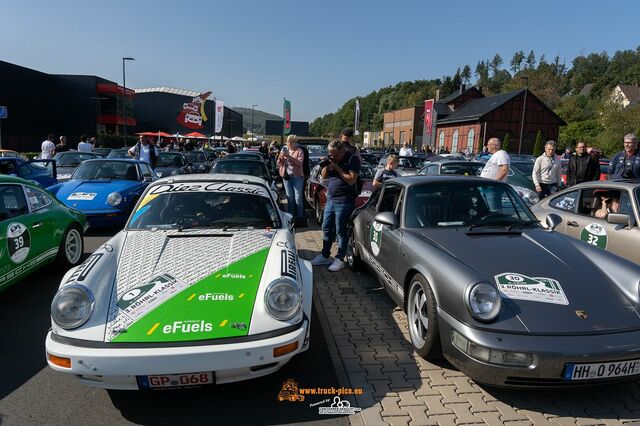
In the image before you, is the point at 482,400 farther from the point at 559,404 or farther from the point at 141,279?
the point at 141,279

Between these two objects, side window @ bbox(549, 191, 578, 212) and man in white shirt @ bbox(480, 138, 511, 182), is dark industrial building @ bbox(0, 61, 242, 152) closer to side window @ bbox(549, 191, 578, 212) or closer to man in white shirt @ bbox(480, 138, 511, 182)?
man in white shirt @ bbox(480, 138, 511, 182)

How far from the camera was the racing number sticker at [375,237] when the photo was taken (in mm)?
4929

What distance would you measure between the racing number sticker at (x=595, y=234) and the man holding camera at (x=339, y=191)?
114 inches

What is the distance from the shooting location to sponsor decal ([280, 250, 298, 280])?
3.29m

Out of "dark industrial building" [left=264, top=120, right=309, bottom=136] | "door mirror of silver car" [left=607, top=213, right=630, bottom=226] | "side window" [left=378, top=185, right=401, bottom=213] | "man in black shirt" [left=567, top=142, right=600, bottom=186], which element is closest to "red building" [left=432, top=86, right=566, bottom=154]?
"dark industrial building" [left=264, top=120, right=309, bottom=136]

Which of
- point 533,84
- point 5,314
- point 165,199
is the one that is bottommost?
point 5,314

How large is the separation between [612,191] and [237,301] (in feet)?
16.1

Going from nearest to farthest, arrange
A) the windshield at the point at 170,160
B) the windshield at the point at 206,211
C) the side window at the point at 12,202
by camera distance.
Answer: the windshield at the point at 206,211 < the side window at the point at 12,202 < the windshield at the point at 170,160

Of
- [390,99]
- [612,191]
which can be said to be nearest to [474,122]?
[612,191]

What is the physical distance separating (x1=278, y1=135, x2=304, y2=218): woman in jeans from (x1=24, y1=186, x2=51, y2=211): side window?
420 cm

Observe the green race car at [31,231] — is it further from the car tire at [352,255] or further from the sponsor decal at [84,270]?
the car tire at [352,255]

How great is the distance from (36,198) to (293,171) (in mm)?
4515

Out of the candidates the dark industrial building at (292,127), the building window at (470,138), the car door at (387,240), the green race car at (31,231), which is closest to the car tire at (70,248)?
the green race car at (31,231)

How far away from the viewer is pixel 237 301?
3037mm
